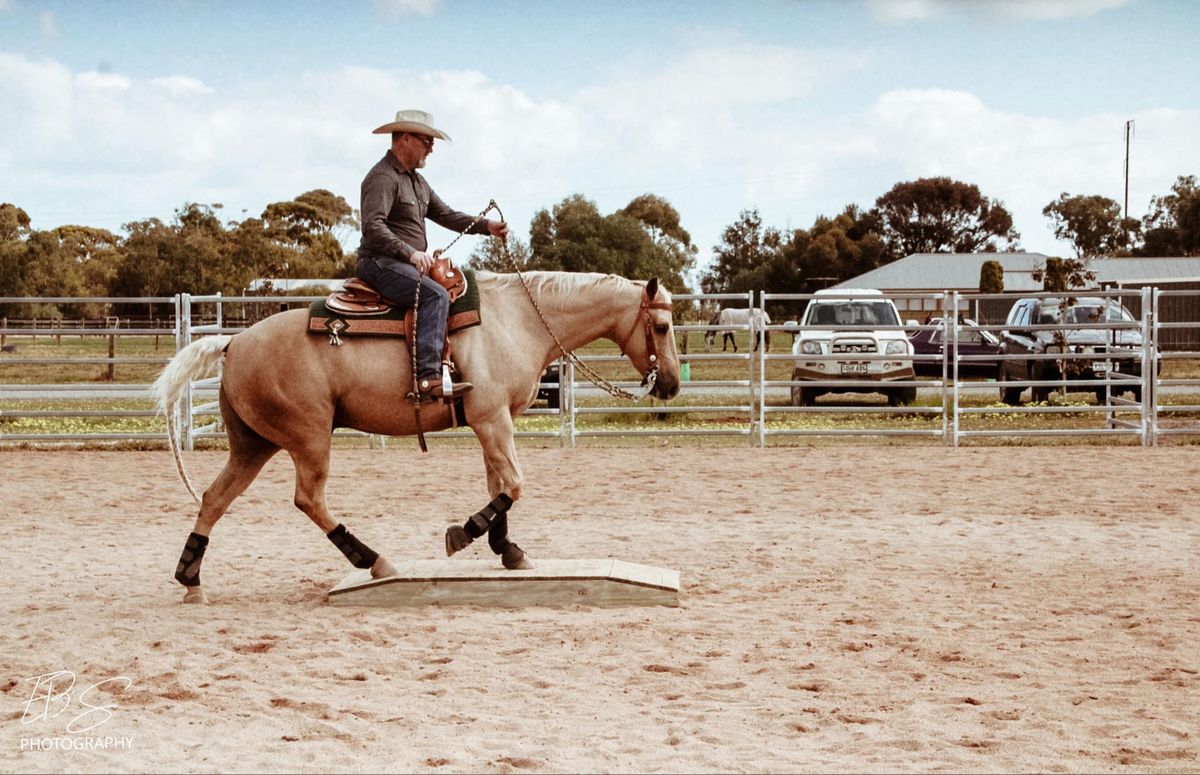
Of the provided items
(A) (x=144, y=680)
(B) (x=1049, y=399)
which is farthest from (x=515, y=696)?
(B) (x=1049, y=399)

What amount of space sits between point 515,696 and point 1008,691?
6.33 ft

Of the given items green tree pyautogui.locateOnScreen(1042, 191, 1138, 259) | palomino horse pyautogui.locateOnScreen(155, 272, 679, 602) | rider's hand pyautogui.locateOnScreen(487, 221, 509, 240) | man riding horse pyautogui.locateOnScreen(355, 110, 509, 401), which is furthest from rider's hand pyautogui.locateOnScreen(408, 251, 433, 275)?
green tree pyautogui.locateOnScreen(1042, 191, 1138, 259)

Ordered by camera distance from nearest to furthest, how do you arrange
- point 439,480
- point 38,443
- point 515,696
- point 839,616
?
point 515,696 < point 839,616 < point 439,480 < point 38,443

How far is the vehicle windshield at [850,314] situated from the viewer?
804 inches

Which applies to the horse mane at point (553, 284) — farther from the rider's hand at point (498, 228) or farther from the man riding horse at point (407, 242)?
the man riding horse at point (407, 242)

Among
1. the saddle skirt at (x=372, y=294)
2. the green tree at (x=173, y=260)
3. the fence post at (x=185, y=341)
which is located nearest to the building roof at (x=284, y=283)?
the green tree at (x=173, y=260)

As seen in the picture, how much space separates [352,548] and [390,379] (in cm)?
94

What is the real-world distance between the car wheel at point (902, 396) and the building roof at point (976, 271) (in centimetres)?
4053

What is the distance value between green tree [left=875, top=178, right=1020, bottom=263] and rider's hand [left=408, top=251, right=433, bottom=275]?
72195 millimetres

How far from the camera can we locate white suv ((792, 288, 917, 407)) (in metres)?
16.0

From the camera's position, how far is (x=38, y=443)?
617 inches

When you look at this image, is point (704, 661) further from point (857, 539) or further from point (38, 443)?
point (38, 443)

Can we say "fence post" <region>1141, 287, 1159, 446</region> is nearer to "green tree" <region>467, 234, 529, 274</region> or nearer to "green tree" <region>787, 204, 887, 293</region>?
"green tree" <region>467, 234, 529, 274</region>

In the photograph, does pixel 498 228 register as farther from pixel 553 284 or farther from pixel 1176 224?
pixel 1176 224
